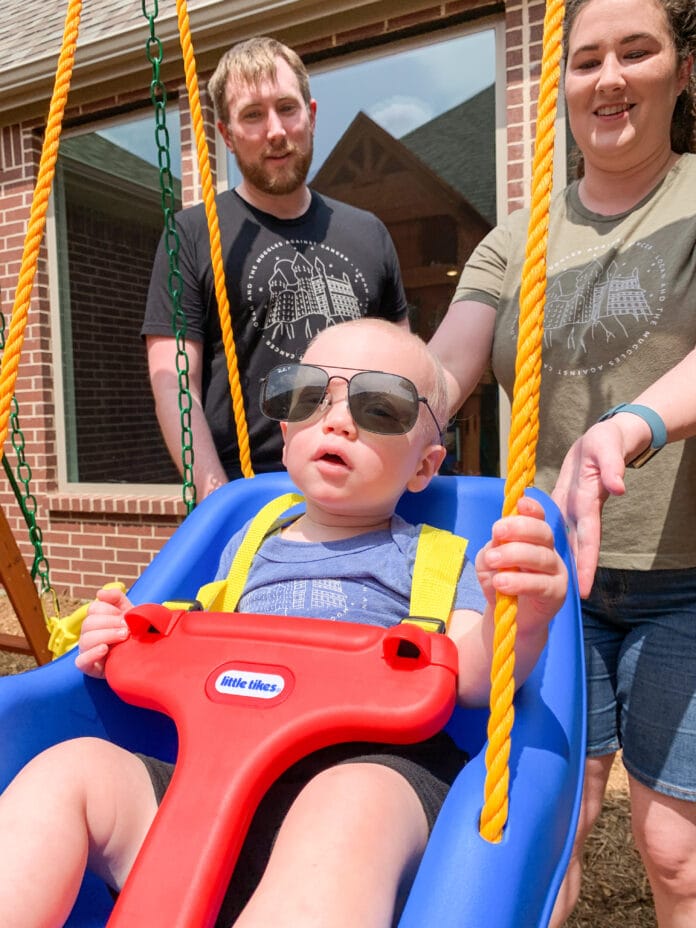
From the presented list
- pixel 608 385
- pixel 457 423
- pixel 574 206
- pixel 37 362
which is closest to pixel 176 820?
pixel 608 385

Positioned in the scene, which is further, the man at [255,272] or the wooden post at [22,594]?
the wooden post at [22,594]

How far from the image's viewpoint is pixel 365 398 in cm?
130

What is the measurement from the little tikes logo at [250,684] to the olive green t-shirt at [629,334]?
64 centimetres

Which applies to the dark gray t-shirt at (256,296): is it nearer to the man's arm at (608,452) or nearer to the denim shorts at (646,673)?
the denim shorts at (646,673)

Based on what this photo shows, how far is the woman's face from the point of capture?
1285 millimetres

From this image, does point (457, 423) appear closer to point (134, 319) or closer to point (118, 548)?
point (118, 548)

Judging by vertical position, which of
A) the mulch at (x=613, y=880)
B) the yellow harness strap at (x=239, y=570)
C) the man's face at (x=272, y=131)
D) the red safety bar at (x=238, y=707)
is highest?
the man's face at (x=272, y=131)

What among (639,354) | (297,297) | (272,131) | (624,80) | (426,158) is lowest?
(639,354)

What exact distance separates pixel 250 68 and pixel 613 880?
249 cm

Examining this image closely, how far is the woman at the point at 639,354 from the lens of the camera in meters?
1.29

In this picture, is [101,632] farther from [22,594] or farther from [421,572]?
[22,594]

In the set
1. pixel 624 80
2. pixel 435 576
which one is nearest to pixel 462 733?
pixel 435 576

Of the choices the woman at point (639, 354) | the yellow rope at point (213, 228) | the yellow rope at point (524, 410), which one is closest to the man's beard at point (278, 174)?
the yellow rope at point (213, 228)

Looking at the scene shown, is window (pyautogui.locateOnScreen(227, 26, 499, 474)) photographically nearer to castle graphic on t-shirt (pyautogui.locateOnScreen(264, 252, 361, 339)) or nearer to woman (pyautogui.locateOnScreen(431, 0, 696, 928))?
castle graphic on t-shirt (pyautogui.locateOnScreen(264, 252, 361, 339))
